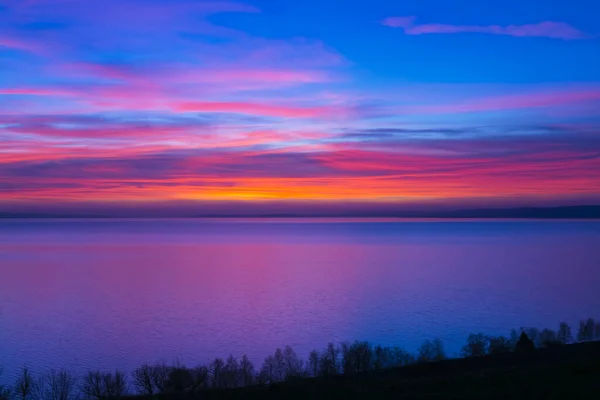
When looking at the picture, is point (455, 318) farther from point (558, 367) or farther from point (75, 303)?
point (75, 303)

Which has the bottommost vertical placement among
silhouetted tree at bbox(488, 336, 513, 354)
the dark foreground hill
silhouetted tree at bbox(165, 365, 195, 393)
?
silhouetted tree at bbox(488, 336, 513, 354)

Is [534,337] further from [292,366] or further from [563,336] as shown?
[292,366]

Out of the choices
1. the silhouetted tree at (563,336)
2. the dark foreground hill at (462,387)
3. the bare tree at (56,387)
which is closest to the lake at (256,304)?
the bare tree at (56,387)

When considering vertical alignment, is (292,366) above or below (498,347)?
below

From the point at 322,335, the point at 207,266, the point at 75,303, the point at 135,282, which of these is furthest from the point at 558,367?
the point at 207,266

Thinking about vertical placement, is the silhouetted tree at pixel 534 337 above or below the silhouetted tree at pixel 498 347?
below

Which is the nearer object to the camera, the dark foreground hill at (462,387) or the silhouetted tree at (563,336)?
the dark foreground hill at (462,387)

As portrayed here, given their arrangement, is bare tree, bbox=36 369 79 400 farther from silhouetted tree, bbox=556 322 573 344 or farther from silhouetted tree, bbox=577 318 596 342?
silhouetted tree, bbox=577 318 596 342

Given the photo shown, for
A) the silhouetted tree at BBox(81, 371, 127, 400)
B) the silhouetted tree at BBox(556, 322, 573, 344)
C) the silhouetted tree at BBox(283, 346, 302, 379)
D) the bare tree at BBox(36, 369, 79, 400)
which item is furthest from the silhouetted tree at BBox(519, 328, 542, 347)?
the bare tree at BBox(36, 369, 79, 400)

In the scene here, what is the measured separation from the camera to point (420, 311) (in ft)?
220

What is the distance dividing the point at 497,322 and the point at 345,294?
23828 millimetres

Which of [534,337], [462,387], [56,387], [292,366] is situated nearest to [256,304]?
[292,366]

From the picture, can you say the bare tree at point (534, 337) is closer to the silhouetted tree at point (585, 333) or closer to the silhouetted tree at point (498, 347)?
the silhouetted tree at point (498, 347)

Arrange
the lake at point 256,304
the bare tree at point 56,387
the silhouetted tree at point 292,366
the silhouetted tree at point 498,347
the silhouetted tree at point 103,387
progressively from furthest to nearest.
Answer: the lake at point 256,304 → the silhouetted tree at point 498,347 → the silhouetted tree at point 292,366 → the bare tree at point 56,387 → the silhouetted tree at point 103,387
